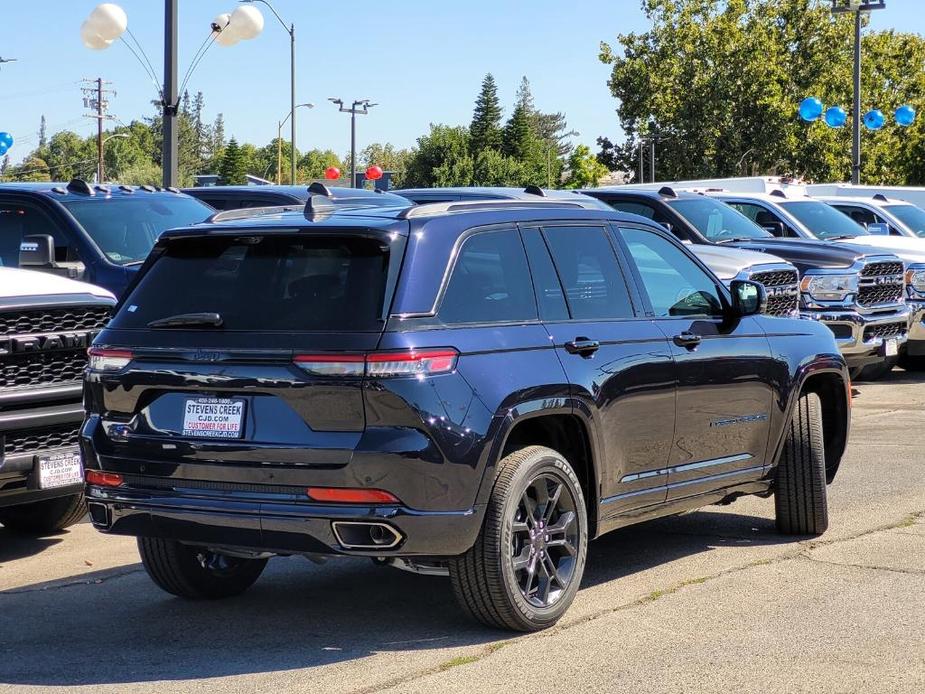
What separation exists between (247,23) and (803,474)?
12475 mm

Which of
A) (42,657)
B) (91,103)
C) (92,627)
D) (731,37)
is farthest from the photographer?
(91,103)

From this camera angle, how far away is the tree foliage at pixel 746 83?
209ft

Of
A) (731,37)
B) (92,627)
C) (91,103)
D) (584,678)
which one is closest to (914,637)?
(584,678)

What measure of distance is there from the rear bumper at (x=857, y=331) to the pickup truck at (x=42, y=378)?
8978 millimetres

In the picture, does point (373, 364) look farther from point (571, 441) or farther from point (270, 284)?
point (571, 441)

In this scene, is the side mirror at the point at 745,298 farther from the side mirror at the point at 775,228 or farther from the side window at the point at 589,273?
the side mirror at the point at 775,228

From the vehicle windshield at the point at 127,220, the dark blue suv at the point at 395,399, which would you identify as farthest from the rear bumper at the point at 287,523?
the vehicle windshield at the point at 127,220

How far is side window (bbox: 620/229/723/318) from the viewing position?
22.8 ft

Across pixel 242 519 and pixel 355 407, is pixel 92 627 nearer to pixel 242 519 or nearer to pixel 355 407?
pixel 242 519

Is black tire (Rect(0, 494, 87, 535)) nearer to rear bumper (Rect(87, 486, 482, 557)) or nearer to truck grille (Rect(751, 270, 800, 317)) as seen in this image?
rear bumper (Rect(87, 486, 482, 557))

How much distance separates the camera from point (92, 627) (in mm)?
6164

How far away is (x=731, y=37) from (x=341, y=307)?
60849 millimetres

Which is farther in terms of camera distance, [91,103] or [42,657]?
[91,103]

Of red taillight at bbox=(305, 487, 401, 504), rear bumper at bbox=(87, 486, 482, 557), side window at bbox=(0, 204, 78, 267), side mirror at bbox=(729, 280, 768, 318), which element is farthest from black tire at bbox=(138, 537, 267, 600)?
side window at bbox=(0, 204, 78, 267)
